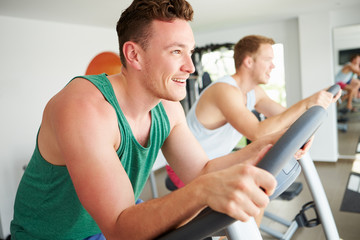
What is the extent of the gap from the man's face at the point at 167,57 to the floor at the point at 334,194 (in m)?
2.35

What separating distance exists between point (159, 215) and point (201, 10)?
3.90 meters

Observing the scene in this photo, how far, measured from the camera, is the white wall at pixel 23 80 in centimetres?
347

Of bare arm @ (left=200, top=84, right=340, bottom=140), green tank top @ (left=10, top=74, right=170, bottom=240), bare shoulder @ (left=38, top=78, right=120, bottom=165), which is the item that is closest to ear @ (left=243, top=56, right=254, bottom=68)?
bare arm @ (left=200, top=84, right=340, bottom=140)

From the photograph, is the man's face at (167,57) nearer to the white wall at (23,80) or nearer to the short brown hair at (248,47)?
the short brown hair at (248,47)

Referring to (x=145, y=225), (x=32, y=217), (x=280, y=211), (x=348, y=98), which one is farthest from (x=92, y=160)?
(x=348, y=98)

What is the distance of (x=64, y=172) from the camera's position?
98 cm

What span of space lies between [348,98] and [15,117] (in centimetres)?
485

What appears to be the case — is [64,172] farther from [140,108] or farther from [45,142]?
[140,108]

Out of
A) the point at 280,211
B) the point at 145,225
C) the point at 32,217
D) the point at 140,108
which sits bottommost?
the point at 280,211

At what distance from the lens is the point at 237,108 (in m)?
2.07

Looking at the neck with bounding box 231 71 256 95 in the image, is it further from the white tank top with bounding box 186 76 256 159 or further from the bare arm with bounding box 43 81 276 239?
the bare arm with bounding box 43 81 276 239

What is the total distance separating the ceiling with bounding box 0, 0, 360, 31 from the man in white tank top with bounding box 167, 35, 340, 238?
4.85 ft

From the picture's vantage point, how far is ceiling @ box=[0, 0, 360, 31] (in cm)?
324

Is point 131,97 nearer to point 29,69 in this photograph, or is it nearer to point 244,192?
point 244,192
